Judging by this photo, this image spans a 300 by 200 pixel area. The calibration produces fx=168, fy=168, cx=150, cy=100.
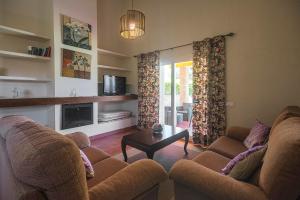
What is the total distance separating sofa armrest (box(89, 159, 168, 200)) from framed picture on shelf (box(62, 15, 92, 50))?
3374mm

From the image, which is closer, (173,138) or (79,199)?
(79,199)

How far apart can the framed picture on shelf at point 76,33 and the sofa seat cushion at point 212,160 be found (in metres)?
3.51

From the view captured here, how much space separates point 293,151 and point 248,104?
2.42 meters

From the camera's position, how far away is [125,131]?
5016mm

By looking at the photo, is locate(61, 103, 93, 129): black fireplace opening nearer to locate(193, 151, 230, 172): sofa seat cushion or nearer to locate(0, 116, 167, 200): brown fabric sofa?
locate(0, 116, 167, 200): brown fabric sofa

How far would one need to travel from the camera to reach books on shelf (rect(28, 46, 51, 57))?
334cm

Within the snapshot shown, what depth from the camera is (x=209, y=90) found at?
3564 millimetres

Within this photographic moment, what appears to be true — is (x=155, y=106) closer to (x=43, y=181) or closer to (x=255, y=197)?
(x=255, y=197)

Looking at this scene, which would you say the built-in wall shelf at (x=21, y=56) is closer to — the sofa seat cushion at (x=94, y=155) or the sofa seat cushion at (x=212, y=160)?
the sofa seat cushion at (x=94, y=155)

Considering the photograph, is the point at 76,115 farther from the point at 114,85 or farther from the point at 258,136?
the point at 258,136

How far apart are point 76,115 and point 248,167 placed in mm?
3594

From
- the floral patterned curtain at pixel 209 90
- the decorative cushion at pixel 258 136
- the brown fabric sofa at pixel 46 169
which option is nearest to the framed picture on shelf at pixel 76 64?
the floral patterned curtain at pixel 209 90

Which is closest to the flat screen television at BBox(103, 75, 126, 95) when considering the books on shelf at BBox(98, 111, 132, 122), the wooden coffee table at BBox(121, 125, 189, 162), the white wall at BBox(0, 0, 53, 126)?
the books on shelf at BBox(98, 111, 132, 122)

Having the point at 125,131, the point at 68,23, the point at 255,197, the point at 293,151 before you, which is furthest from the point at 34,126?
the point at 125,131
